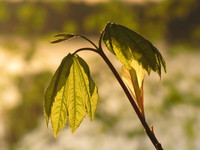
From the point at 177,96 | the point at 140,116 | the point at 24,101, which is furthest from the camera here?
the point at 177,96

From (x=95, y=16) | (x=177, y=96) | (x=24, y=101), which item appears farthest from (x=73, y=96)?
(x=177, y=96)

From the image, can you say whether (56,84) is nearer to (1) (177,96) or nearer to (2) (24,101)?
(2) (24,101)

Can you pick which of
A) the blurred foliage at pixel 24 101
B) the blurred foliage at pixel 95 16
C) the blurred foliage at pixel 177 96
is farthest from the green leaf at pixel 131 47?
the blurred foliage at pixel 24 101

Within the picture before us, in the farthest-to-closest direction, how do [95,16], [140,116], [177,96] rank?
1. [177,96]
2. [95,16]
3. [140,116]

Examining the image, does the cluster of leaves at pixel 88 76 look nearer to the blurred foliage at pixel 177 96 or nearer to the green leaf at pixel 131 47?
the green leaf at pixel 131 47

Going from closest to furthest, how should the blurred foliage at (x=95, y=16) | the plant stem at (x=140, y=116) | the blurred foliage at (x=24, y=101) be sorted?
1. the plant stem at (x=140, y=116)
2. the blurred foliage at (x=95, y=16)
3. the blurred foliage at (x=24, y=101)
